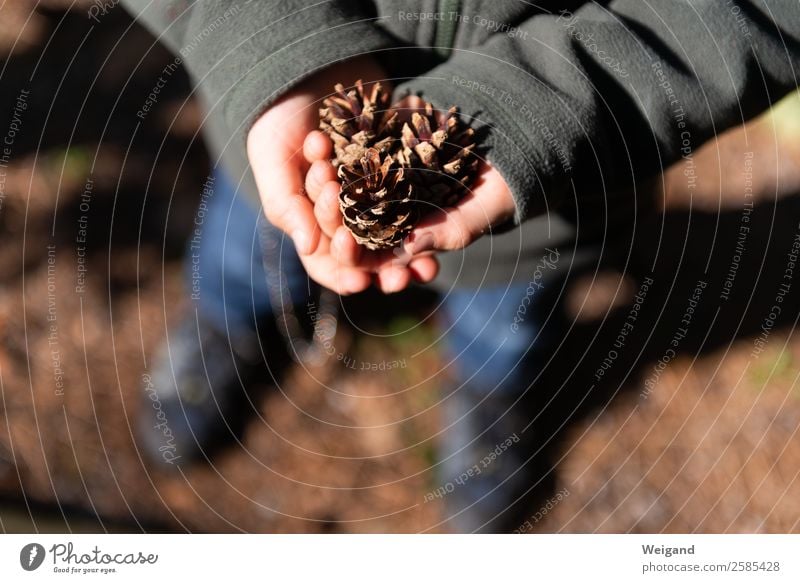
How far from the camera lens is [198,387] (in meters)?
0.67

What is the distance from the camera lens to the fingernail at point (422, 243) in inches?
19.7

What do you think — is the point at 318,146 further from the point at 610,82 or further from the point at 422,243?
the point at 610,82

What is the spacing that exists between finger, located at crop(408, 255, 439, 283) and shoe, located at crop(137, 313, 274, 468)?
227mm

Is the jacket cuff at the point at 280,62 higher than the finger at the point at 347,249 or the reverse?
higher

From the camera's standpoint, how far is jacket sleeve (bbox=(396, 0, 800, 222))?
47cm

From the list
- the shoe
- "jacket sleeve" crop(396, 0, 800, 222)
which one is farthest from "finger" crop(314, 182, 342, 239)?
the shoe

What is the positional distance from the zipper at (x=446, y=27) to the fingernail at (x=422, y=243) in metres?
0.15

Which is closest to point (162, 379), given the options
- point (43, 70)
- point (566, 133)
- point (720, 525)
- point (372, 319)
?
point (372, 319)

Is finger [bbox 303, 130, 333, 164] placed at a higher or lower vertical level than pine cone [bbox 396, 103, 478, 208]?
higher

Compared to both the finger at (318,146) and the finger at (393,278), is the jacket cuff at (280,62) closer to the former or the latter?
the finger at (318,146)

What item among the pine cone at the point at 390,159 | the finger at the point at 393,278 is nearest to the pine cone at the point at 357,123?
the pine cone at the point at 390,159

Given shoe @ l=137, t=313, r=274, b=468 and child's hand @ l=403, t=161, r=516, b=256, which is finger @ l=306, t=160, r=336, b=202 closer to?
child's hand @ l=403, t=161, r=516, b=256

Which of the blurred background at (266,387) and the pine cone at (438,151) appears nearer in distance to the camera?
the pine cone at (438,151)
